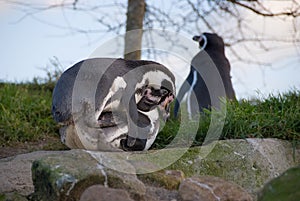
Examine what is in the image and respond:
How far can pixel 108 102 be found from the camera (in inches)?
93.7

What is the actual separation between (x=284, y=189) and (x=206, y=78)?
3068 millimetres

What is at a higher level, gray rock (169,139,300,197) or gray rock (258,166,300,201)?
gray rock (258,166,300,201)

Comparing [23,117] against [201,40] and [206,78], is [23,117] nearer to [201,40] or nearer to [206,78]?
[206,78]

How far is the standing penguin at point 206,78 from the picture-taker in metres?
4.47

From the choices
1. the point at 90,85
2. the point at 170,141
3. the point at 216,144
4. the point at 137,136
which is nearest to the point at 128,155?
the point at 137,136

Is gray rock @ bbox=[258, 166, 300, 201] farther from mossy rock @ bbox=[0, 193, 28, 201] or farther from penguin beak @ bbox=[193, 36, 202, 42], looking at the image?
penguin beak @ bbox=[193, 36, 202, 42]

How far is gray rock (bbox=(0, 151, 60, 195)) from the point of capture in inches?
92.1

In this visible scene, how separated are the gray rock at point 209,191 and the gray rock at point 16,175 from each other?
0.79 m

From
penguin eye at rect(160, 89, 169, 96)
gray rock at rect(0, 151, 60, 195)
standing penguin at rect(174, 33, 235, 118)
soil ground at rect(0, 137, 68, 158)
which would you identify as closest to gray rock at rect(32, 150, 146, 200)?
gray rock at rect(0, 151, 60, 195)

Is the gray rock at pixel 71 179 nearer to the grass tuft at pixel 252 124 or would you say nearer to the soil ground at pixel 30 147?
the grass tuft at pixel 252 124

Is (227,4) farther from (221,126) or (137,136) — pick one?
(137,136)

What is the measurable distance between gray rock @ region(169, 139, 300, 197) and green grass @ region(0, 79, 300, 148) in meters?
0.18

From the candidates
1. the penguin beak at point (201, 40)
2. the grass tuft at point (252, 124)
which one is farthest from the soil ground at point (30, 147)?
the penguin beak at point (201, 40)

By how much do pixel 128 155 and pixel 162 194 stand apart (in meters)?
0.44
